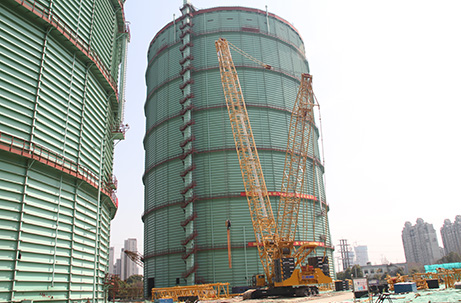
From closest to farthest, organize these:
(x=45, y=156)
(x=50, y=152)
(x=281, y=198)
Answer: (x=45, y=156) → (x=50, y=152) → (x=281, y=198)

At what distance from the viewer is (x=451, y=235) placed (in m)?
122

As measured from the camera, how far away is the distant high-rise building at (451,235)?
118450mm

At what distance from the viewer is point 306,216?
38438 millimetres

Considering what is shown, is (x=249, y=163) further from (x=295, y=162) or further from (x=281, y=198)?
(x=295, y=162)

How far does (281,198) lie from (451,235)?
110150 mm

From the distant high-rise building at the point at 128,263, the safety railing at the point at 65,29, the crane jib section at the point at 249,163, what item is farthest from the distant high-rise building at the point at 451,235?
the safety railing at the point at 65,29

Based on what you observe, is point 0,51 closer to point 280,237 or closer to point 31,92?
point 31,92

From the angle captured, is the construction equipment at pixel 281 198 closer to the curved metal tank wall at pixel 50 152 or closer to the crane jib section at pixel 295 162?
the crane jib section at pixel 295 162

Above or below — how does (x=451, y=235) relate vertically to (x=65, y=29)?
below

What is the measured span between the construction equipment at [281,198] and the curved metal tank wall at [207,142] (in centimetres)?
116

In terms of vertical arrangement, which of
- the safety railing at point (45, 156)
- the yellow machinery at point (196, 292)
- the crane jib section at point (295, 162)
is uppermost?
the crane jib section at point (295, 162)

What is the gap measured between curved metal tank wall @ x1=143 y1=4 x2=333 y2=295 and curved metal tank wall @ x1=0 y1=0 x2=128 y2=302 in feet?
A: 50.8

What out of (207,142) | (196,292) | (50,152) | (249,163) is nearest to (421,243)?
(249,163)

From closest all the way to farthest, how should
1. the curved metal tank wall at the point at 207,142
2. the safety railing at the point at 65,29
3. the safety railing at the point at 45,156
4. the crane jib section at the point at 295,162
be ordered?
the safety railing at the point at 45,156 < the safety railing at the point at 65,29 < the curved metal tank wall at the point at 207,142 < the crane jib section at the point at 295,162
